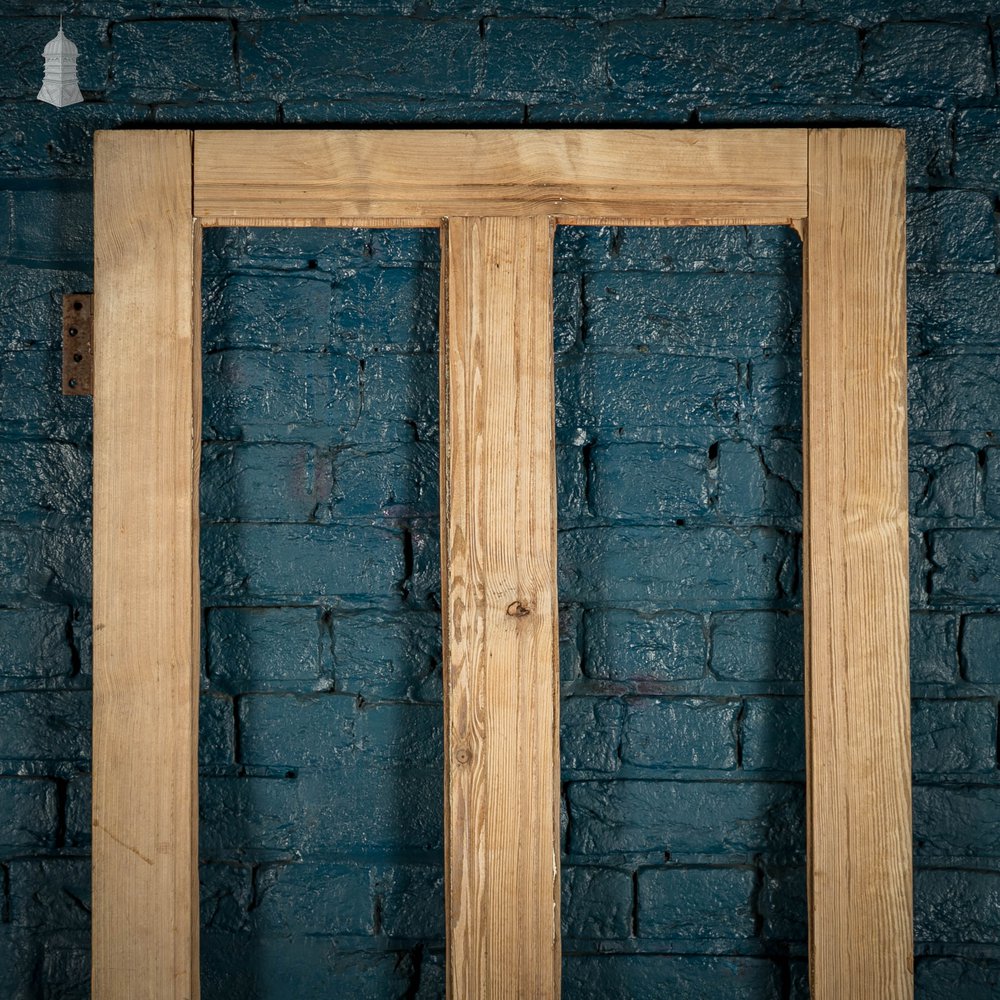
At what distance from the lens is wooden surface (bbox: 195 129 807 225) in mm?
1116

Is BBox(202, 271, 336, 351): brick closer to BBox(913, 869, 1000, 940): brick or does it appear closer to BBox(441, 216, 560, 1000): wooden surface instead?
BBox(441, 216, 560, 1000): wooden surface

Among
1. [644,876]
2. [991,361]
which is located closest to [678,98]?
[991,361]

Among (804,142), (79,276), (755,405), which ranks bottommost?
(755,405)

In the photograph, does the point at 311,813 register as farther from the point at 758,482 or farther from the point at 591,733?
the point at 758,482

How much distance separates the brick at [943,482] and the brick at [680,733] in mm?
374

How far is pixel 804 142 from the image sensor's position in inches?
44.2

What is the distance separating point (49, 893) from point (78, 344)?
2.44 ft

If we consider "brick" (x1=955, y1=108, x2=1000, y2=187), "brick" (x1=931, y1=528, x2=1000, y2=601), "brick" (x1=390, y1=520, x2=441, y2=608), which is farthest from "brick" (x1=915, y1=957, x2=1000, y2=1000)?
"brick" (x1=955, y1=108, x2=1000, y2=187)

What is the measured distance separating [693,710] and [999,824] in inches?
17.1

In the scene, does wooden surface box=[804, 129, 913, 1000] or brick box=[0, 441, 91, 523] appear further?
brick box=[0, 441, 91, 523]

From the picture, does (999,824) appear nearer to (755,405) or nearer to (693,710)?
(693,710)

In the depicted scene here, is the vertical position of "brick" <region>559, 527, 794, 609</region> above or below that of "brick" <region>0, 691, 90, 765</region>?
above

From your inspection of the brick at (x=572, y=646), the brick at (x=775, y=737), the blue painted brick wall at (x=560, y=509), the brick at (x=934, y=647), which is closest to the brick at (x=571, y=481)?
the blue painted brick wall at (x=560, y=509)

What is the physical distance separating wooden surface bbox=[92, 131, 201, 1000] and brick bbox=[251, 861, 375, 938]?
0.11 meters
